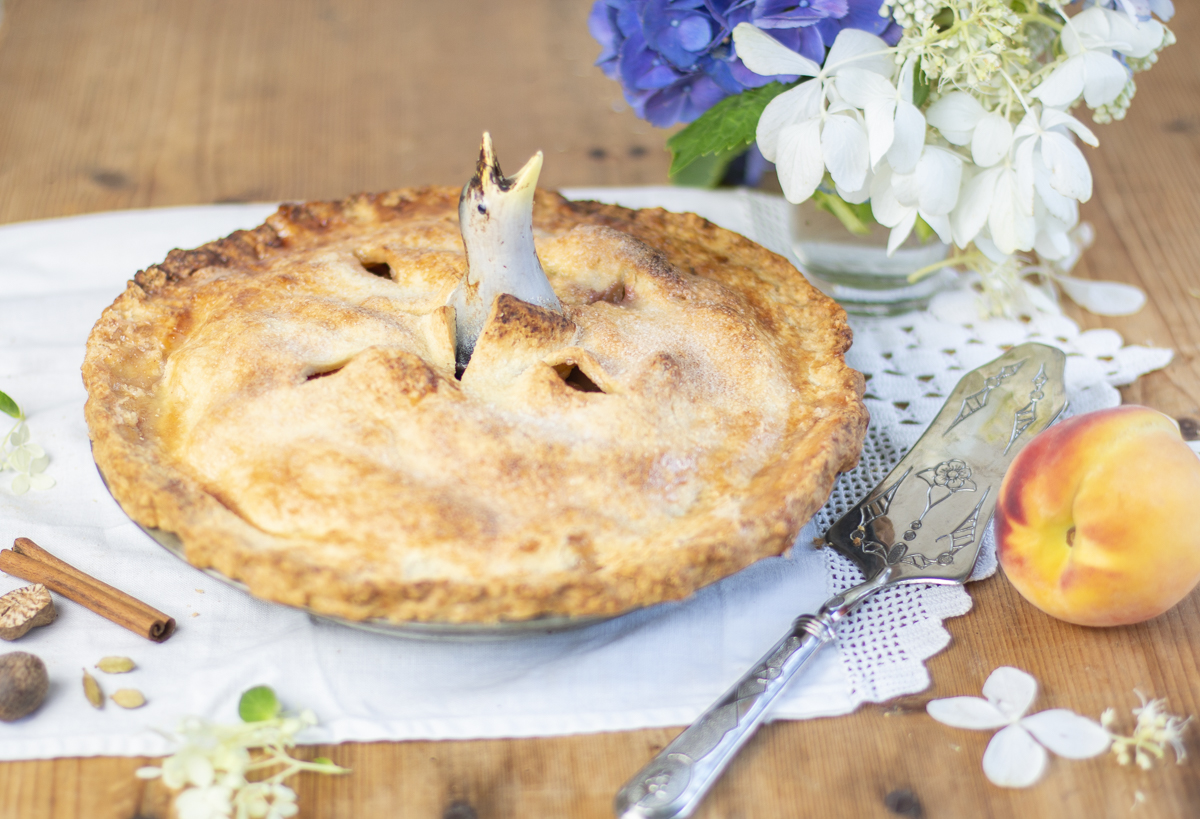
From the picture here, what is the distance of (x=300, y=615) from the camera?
48.9 inches

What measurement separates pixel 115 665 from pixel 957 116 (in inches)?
49.0

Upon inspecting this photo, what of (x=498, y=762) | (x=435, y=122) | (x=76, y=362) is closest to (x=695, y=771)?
(x=498, y=762)

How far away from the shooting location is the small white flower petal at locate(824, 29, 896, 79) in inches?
55.1

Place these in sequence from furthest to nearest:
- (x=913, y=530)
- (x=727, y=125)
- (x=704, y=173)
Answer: (x=704, y=173)
(x=727, y=125)
(x=913, y=530)

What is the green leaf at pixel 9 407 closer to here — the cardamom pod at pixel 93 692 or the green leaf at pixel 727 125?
the cardamom pod at pixel 93 692

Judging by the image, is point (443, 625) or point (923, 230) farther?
point (923, 230)

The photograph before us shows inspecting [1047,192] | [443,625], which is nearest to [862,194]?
[1047,192]

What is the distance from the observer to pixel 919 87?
1.48 m

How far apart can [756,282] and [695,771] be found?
74 cm

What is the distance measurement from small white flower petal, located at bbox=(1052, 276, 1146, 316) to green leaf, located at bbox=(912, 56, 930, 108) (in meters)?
0.52

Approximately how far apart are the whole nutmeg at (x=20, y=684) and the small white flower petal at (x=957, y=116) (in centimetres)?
128

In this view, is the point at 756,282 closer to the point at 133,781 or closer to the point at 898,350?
the point at 898,350

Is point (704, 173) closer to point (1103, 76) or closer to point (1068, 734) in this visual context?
point (1103, 76)

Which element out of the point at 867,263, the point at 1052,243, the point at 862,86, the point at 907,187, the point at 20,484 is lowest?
the point at 20,484
